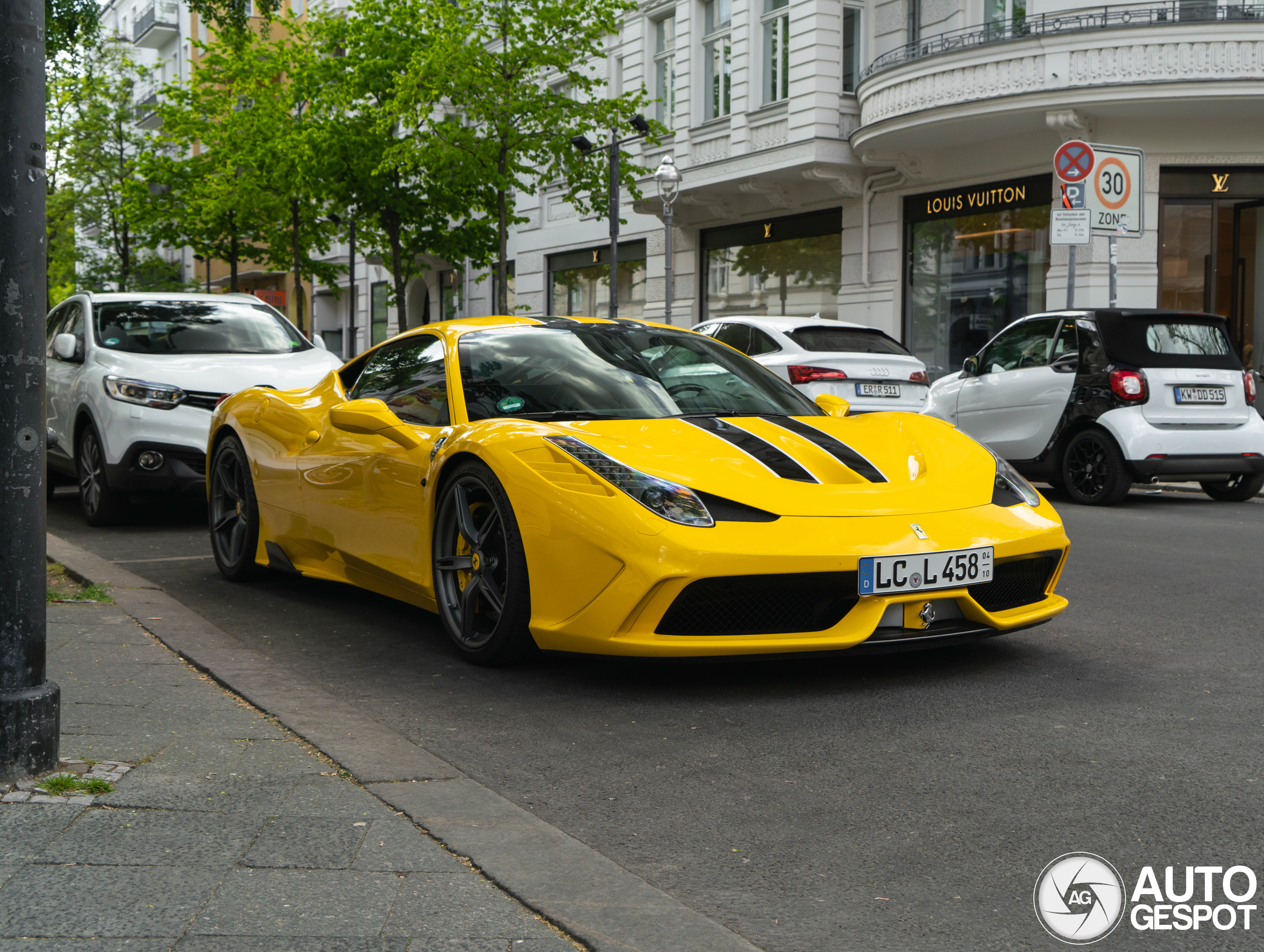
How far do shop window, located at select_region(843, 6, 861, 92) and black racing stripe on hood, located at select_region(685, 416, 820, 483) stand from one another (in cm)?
1826

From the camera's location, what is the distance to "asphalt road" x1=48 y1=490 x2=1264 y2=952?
2.75 m

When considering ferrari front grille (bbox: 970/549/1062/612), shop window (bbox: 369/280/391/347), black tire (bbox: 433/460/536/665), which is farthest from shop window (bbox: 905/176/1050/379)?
shop window (bbox: 369/280/391/347)

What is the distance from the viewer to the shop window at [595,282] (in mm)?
28250

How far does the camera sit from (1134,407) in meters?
10.8

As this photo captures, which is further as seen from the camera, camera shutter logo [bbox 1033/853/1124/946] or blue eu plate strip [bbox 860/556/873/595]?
blue eu plate strip [bbox 860/556/873/595]

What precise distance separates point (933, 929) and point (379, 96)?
25.6 metres

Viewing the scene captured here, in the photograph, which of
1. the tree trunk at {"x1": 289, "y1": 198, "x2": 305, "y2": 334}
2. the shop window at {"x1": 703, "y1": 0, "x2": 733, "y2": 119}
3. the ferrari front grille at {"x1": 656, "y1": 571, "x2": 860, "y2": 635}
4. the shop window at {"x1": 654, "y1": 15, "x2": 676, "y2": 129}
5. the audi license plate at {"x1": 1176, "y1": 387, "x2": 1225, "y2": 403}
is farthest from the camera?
the tree trunk at {"x1": 289, "y1": 198, "x2": 305, "y2": 334}

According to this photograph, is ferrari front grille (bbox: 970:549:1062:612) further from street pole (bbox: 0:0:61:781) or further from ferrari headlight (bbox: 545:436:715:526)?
street pole (bbox: 0:0:61:781)

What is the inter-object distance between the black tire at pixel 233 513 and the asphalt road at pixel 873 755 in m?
0.66

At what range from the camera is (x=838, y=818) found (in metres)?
3.18

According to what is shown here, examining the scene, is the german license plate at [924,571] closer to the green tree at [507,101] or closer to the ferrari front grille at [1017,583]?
the ferrari front grille at [1017,583]

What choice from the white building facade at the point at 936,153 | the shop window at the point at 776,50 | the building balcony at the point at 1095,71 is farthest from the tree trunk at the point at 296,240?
the building balcony at the point at 1095,71

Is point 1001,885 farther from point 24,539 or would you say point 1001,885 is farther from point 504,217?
point 504,217

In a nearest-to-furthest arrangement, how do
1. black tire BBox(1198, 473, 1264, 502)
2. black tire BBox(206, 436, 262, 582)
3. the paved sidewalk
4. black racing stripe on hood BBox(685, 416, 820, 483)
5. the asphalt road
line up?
the paved sidewalk, the asphalt road, black racing stripe on hood BBox(685, 416, 820, 483), black tire BBox(206, 436, 262, 582), black tire BBox(1198, 473, 1264, 502)
